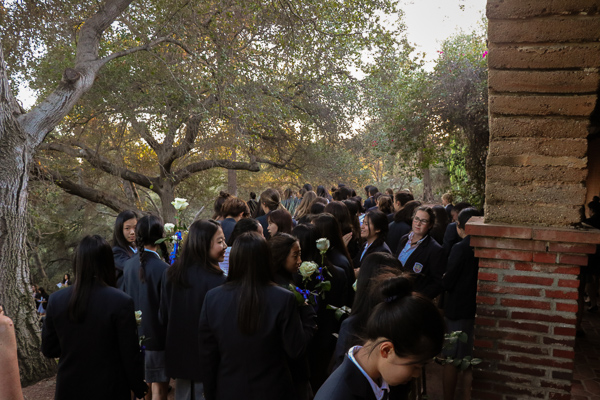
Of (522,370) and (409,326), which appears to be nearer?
(409,326)

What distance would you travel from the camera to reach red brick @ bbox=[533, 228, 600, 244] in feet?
10.3

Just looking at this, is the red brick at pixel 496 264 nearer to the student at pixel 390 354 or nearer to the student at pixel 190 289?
the student at pixel 390 354

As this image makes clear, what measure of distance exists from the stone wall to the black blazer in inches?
86.7

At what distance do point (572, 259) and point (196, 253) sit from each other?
2677 millimetres

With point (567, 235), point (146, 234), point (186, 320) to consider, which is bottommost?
point (186, 320)

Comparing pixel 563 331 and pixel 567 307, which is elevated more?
pixel 567 307

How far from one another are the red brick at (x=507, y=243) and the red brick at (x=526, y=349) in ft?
2.39

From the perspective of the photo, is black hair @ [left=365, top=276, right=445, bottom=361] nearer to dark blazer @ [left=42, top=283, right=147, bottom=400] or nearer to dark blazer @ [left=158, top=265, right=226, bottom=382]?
dark blazer @ [left=158, top=265, right=226, bottom=382]

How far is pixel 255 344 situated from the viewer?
2.64 m

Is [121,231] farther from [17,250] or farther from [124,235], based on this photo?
[17,250]

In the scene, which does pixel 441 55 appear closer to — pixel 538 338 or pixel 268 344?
pixel 538 338

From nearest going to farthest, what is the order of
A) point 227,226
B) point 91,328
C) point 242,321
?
point 242,321 < point 91,328 < point 227,226

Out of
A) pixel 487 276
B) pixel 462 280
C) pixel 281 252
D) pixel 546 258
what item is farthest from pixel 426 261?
pixel 281 252

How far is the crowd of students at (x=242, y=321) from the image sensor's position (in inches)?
71.5
